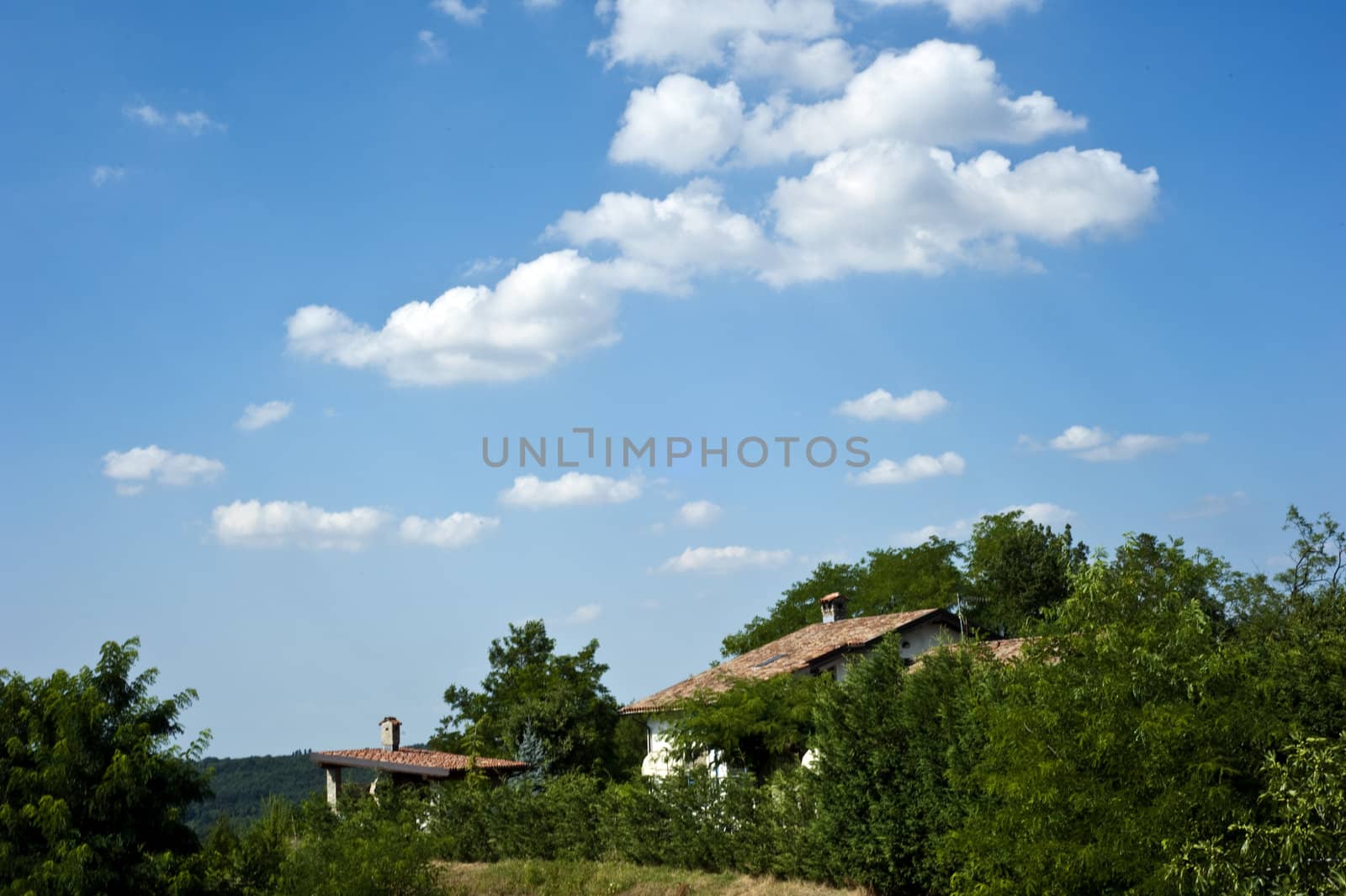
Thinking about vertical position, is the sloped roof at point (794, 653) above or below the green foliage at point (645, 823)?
above

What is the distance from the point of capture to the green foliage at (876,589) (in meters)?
65.1

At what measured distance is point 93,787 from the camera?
1786cm

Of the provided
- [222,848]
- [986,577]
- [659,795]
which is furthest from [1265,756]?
[986,577]

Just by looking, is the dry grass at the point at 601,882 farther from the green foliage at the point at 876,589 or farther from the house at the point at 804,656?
the green foliage at the point at 876,589

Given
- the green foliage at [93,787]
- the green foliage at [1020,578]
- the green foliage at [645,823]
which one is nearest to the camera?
the green foliage at [93,787]

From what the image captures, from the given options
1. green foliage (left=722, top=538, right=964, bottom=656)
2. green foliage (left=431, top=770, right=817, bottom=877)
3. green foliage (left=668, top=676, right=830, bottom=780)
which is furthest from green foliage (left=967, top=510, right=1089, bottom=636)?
green foliage (left=431, top=770, right=817, bottom=877)


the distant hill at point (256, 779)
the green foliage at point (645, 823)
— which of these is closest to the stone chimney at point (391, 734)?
the green foliage at point (645, 823)

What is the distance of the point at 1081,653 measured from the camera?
655 inches

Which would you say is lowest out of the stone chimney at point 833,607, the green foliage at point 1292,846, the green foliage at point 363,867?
the green foliage at point 363,867

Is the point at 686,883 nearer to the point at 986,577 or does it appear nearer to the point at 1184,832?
the point at 1184,832

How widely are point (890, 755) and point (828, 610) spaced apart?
29.7 metres

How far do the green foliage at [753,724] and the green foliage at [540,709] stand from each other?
10431 mm

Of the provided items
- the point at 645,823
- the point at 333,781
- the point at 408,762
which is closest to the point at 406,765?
the point at 408,762

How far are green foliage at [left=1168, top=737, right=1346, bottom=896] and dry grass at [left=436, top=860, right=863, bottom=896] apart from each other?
717cm
